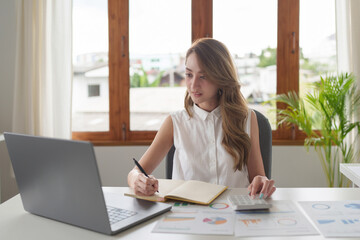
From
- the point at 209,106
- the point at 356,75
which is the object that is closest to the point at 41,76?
the point at 209,106

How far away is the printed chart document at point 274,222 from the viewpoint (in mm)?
1100

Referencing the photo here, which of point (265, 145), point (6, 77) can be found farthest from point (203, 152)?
point (6, 77)

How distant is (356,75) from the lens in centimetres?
332

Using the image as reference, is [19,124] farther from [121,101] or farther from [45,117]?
[121,101]

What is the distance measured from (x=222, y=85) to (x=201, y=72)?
0.39ft

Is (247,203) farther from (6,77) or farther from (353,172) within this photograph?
(6,77)

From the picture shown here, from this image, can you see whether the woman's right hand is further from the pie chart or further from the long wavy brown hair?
the long wavy brown hair

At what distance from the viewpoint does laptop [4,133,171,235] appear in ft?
3.38

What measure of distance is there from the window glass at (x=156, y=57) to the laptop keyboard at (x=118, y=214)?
2462 mm

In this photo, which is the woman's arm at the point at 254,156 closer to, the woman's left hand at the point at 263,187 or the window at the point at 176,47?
the woman's left hand at the point at 263,187

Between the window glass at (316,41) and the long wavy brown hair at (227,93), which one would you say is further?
the window glass at (316,41)

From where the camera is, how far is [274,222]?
1173mm

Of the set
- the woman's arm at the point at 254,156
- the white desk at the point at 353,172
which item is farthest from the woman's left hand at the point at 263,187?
the white desk at the point at 353,172

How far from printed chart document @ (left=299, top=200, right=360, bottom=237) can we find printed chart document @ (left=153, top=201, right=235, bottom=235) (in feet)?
0.79
